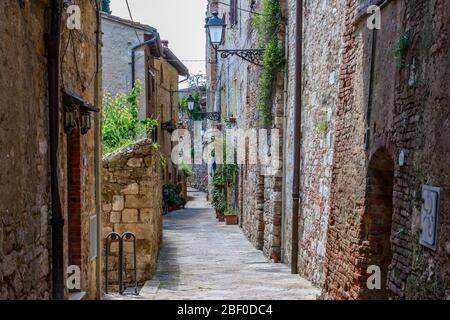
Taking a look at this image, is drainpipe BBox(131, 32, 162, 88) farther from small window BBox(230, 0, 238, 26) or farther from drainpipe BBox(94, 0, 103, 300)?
drainpipe BBox(94, 0, 103, 300)

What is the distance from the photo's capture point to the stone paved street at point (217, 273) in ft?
27.1

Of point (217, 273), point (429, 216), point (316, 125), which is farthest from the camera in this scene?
point (217, 273)

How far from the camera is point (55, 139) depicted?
206 inches

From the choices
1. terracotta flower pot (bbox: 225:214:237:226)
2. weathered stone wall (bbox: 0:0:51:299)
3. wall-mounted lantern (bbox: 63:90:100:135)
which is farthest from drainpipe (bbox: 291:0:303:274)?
terracotta flower pot (bbox: 225:214:237:226)

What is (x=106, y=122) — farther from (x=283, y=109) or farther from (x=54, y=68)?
(x=54, y=68)

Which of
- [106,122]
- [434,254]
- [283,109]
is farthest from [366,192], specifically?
[106,122]

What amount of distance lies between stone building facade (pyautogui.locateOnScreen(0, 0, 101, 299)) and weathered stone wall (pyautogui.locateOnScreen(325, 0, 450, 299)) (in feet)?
9.24

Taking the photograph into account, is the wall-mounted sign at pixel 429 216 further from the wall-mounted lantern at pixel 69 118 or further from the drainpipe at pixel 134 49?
the drainpipe at pixel 134 49

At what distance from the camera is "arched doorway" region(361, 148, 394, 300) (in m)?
5.98

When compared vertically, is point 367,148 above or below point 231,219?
above

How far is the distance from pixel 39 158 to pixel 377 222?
10.6 ft

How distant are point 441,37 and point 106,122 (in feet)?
34.0

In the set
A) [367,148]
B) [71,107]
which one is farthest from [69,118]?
[367,148]

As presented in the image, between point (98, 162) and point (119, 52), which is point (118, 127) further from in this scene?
point (98, 162)
